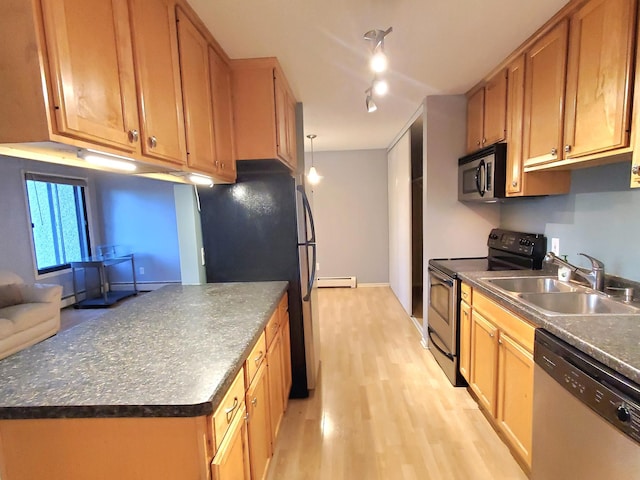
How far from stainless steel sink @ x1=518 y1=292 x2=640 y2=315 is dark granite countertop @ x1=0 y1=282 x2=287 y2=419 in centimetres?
148

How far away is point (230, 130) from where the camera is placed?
2.04 metres

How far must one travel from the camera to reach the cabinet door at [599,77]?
1.38 meters

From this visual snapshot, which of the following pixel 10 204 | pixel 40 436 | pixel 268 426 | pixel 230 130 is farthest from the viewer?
pixel 10 204

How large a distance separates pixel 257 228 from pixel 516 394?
1839mm

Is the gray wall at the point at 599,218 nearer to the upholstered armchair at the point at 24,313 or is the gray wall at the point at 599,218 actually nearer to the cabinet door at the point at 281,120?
the cabinet door at the point at 281,120

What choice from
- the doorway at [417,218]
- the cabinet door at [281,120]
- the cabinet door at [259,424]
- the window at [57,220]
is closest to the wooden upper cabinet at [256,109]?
the cabinet door at [281,120]

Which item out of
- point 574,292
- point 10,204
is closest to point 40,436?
point 574,292

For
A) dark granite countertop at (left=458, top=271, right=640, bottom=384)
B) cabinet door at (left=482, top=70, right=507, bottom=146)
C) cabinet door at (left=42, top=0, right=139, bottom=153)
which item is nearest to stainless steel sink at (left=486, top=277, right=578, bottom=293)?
dark granite countertop at (left=458, top=271, right=640, bottom=384)

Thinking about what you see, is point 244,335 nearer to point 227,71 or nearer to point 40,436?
point 40,436

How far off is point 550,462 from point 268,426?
4.25 ft

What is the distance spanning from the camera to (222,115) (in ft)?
6.40

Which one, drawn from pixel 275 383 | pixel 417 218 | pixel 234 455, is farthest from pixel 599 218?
pixel 417 218

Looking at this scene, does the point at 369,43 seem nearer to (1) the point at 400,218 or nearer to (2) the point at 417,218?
(1) the point at 400,218

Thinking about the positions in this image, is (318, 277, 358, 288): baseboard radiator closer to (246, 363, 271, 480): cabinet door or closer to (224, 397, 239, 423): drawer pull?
(246, 363, 271, 480): cabinet door
